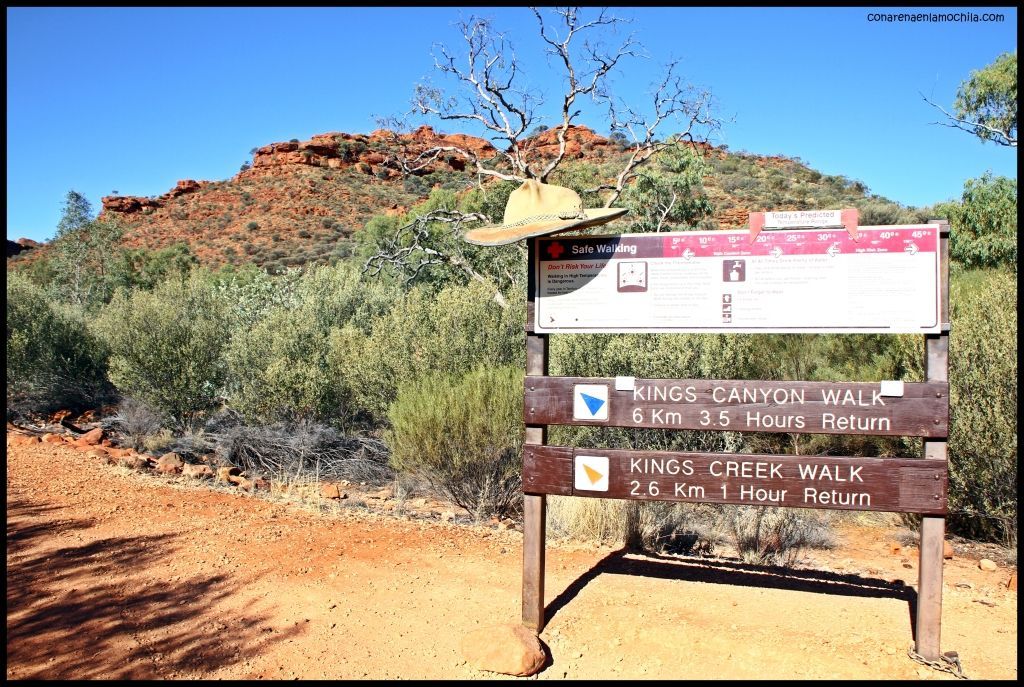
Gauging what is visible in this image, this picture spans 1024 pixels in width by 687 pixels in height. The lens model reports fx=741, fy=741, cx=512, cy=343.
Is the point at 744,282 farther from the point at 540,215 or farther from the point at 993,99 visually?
the point at 993,99

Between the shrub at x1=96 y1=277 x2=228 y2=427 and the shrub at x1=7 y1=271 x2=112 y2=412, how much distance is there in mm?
1616

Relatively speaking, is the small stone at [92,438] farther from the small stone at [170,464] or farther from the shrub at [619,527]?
the shrub at [619,527]

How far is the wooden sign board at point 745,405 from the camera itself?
3.86 m

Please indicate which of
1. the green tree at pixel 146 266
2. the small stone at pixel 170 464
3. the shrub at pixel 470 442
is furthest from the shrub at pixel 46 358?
the green tree at pixel 146 266

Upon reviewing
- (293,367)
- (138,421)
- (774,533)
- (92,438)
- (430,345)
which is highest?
(430,345)

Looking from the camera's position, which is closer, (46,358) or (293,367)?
(293,367)

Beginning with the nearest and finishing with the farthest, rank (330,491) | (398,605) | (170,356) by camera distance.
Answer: (398,605) → (330,491) → (170,356)

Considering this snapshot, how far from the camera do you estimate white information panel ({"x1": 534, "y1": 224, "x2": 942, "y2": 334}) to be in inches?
153

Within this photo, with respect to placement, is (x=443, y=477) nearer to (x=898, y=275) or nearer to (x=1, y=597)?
(x=1, y=597)

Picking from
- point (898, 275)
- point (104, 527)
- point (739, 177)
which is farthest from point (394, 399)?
point (739, 177)

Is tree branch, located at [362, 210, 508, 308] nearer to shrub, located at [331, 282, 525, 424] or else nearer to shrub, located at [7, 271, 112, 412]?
shrub, located at [331, 282, 525, 424]

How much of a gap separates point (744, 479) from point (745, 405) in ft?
1.32

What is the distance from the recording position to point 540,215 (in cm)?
426

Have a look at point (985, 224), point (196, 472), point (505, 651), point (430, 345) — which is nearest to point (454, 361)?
point (430, 345)
